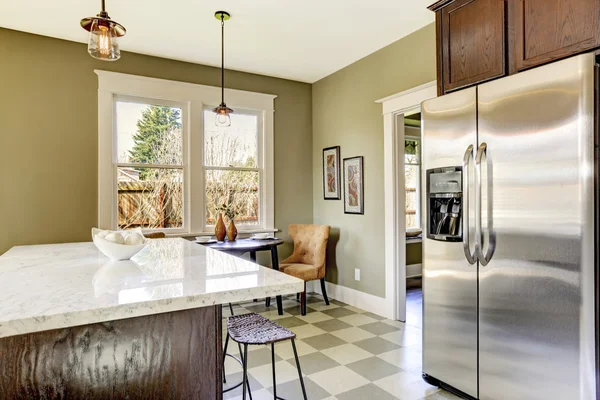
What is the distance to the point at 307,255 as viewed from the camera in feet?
14.8

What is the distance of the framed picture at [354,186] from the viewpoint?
4.19 m

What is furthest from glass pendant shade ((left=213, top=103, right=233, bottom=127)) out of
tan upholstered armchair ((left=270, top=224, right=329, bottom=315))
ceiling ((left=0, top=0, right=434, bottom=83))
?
tan upholstered armchair ((left=270, top=224, right=329, bottom=315))

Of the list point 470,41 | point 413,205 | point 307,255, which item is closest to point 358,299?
point 307,255

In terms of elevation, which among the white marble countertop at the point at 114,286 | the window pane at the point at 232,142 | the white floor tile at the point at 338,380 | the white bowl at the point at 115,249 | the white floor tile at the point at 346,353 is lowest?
the white floor tile at the point at 346,353

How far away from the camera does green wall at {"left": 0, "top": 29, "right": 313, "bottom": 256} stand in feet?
11.4

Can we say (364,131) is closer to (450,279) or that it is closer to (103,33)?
(450,279)

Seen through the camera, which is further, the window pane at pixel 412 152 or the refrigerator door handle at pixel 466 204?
the window pane at pixel 412 152

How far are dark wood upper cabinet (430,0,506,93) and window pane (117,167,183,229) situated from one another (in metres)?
3.00

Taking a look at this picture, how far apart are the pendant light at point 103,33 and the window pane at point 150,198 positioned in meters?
2.22

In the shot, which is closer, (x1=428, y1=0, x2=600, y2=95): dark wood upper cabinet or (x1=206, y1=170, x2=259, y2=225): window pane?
(x1=428, y1=0, x2=600, y2=95): dark wood upper cabinet

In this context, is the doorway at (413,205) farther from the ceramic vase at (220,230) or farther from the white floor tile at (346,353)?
the ceramic vase at (220,230)

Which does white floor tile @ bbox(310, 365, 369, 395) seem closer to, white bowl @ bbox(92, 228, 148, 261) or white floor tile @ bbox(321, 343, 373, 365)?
white floor tile @ bbox(321, 343, 373, 365)

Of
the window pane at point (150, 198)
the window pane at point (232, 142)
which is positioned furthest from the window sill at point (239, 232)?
the window pane at point (232, 142)

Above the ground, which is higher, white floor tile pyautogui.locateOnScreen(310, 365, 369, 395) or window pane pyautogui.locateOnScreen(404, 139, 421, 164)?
window pane pyautogui.locateOnScreen(404, 139, 421, 164)
